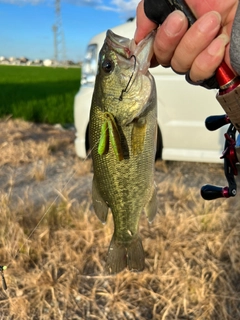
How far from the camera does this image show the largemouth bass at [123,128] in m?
1.40

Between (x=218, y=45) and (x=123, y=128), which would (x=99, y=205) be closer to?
(x=123, y=128)

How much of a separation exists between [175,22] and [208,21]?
9cm

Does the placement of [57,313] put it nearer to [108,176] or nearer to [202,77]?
[108,176]

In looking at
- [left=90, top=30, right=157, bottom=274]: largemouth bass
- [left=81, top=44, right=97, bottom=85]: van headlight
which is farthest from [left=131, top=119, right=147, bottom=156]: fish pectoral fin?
[left=81, top=44, right=97, bottom=85]: van headlight

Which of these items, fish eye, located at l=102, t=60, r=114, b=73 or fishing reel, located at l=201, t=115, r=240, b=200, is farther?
fishing reel, located at l=201, t=115, r=240, b=200

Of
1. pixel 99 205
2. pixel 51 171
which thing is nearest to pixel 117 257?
pixel 99 205

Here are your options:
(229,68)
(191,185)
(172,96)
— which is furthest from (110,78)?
(191,185)

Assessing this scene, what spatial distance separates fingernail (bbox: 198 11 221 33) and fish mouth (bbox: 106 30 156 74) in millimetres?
209

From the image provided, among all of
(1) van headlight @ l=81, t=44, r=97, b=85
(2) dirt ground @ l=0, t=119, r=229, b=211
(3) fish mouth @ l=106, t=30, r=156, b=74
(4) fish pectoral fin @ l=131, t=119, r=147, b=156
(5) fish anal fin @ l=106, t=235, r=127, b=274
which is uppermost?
(3) fish mouth @ l=106, t=30, r=156, b=74

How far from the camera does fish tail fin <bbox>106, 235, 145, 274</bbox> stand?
5.46ft

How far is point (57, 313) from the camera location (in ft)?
7.52

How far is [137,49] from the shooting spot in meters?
1.36

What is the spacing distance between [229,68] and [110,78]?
47 cm

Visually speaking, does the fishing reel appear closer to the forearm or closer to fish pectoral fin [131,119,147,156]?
fish pectoral fin [131,119,147,156]
